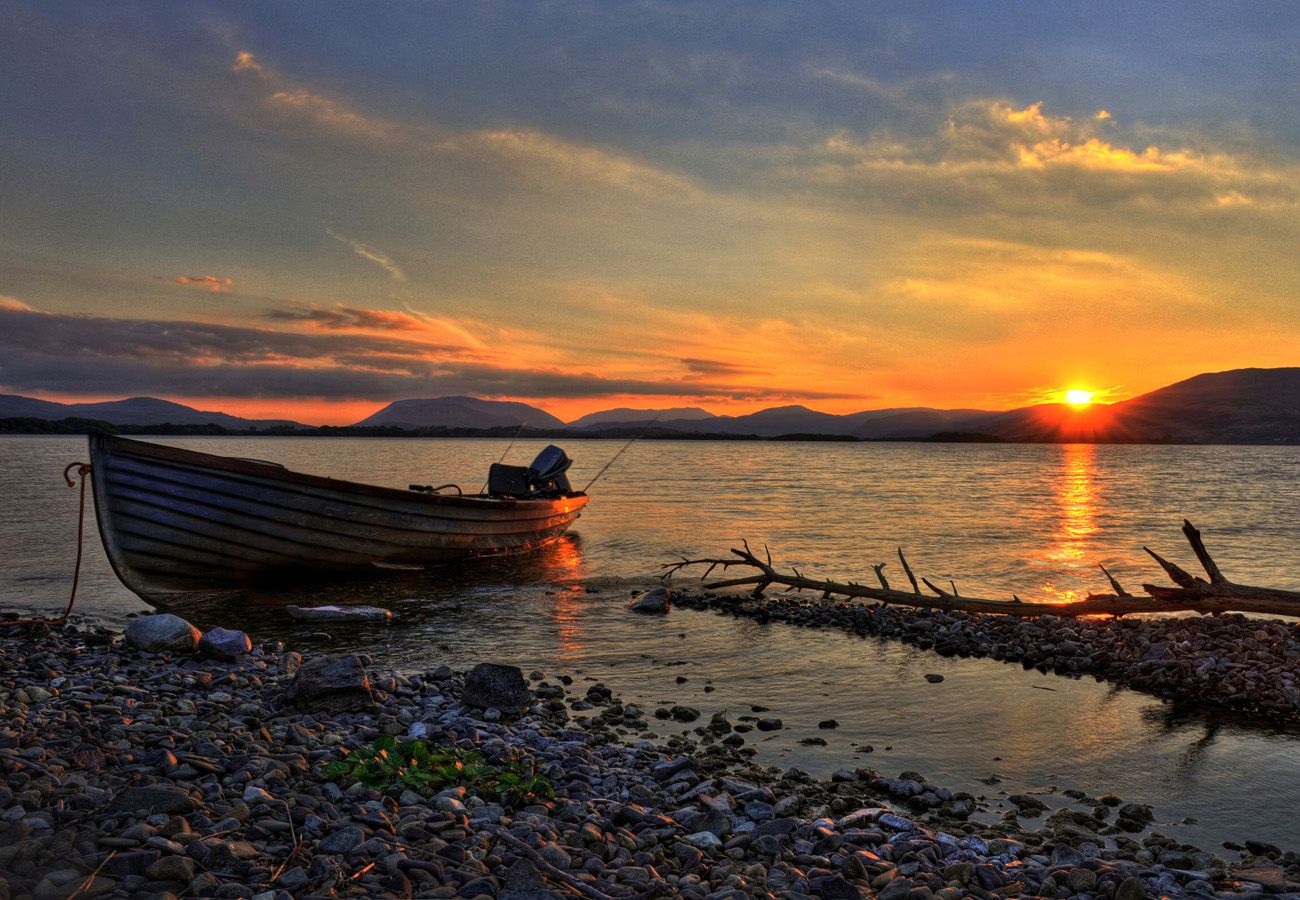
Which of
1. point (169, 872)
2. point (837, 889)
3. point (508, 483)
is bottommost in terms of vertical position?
point (837, 889)

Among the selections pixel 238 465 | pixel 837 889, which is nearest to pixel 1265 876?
pixel 837 889

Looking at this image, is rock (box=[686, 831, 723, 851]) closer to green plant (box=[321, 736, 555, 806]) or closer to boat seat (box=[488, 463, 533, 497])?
green plant (box=[321, 736, 555, 806])

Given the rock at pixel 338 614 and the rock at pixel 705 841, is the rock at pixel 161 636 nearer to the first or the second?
the rock at pixel 338 614

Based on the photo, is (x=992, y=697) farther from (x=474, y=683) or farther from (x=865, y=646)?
(x=474, y=683)

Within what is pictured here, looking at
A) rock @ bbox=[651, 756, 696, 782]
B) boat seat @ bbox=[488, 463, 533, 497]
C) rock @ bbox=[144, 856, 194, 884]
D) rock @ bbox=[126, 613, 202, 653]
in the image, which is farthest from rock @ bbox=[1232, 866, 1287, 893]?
boat seat @ bbox=[488, 463, 533, 497]

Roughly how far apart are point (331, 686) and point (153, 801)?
300 centimetres

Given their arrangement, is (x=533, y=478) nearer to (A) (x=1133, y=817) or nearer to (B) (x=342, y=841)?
(A) (x=1133, y=817)

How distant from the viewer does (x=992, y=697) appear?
34.1 feet

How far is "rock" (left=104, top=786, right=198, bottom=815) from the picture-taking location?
502 centimetres

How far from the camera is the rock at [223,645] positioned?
1027 centimetres

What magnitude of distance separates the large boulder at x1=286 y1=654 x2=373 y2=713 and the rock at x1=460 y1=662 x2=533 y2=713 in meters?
1.10

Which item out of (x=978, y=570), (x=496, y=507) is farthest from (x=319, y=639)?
(x=978, y=570)

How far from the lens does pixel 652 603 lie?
53.6 ft

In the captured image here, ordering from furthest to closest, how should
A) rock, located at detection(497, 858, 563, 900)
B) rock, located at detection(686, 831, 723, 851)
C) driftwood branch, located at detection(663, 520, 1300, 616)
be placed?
driftwood branch, located at detection(663, 520, 1300, 616), rock, located at detection(686, 831, 723, 851), rock, located at detection(497, 858, 563, 900)
